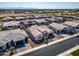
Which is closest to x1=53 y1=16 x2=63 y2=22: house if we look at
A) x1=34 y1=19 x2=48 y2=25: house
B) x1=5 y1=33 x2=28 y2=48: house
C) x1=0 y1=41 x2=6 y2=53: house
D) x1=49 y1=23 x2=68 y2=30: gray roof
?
x1=49 y1=23 x2=68 y2=30: gray roof

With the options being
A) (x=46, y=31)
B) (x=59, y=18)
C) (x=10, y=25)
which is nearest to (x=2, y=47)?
(x=10, y=25)

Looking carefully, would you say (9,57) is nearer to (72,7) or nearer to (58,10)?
(58,10)

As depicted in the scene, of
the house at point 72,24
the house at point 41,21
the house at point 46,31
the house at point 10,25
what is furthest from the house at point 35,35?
the house at point 72,24

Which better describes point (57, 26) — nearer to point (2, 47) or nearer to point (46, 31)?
point (46, 31)

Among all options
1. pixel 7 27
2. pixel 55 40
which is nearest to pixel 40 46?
pixel 55 40

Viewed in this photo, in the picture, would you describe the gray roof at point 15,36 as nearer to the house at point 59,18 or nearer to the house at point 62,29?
the house at point 62,29

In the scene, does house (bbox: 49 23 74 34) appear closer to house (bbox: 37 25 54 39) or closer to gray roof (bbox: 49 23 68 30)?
gray roof (bbox: 49 23 68 30)

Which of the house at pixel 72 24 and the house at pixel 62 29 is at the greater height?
the house at pixel 72 24
